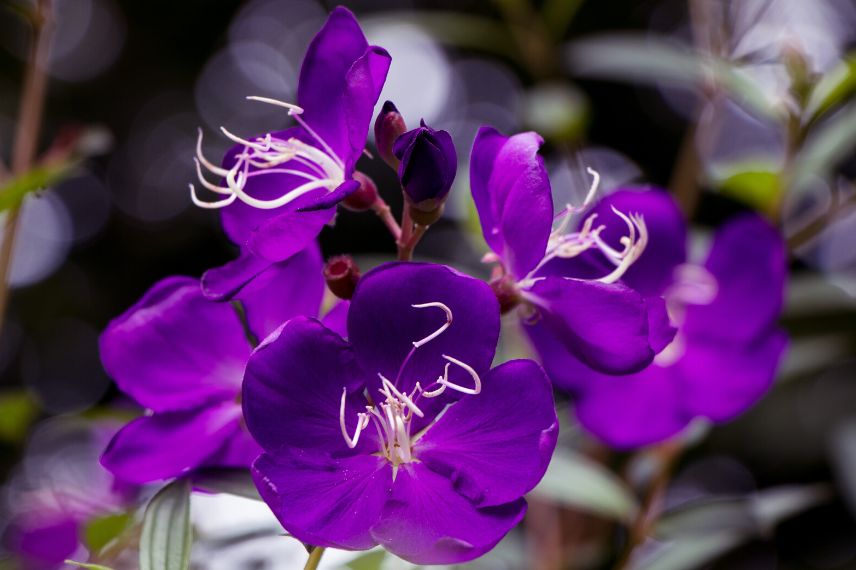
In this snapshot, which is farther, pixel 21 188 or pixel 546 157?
pixel 546 157

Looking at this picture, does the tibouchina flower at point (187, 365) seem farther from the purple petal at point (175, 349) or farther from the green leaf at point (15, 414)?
the green leaf at point (15, 414)

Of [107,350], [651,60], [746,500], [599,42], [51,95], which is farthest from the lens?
[51,95]

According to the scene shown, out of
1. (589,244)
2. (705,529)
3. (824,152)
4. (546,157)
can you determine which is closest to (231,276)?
(589,244)

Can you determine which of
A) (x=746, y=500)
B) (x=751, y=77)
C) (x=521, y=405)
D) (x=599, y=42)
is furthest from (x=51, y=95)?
(x=521, y=405)

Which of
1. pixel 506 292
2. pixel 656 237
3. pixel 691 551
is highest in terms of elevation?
pixel 506 292

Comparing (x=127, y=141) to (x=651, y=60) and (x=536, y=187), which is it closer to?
(x=651, y=60)

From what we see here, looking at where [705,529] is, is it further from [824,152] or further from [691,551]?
[824,152]
